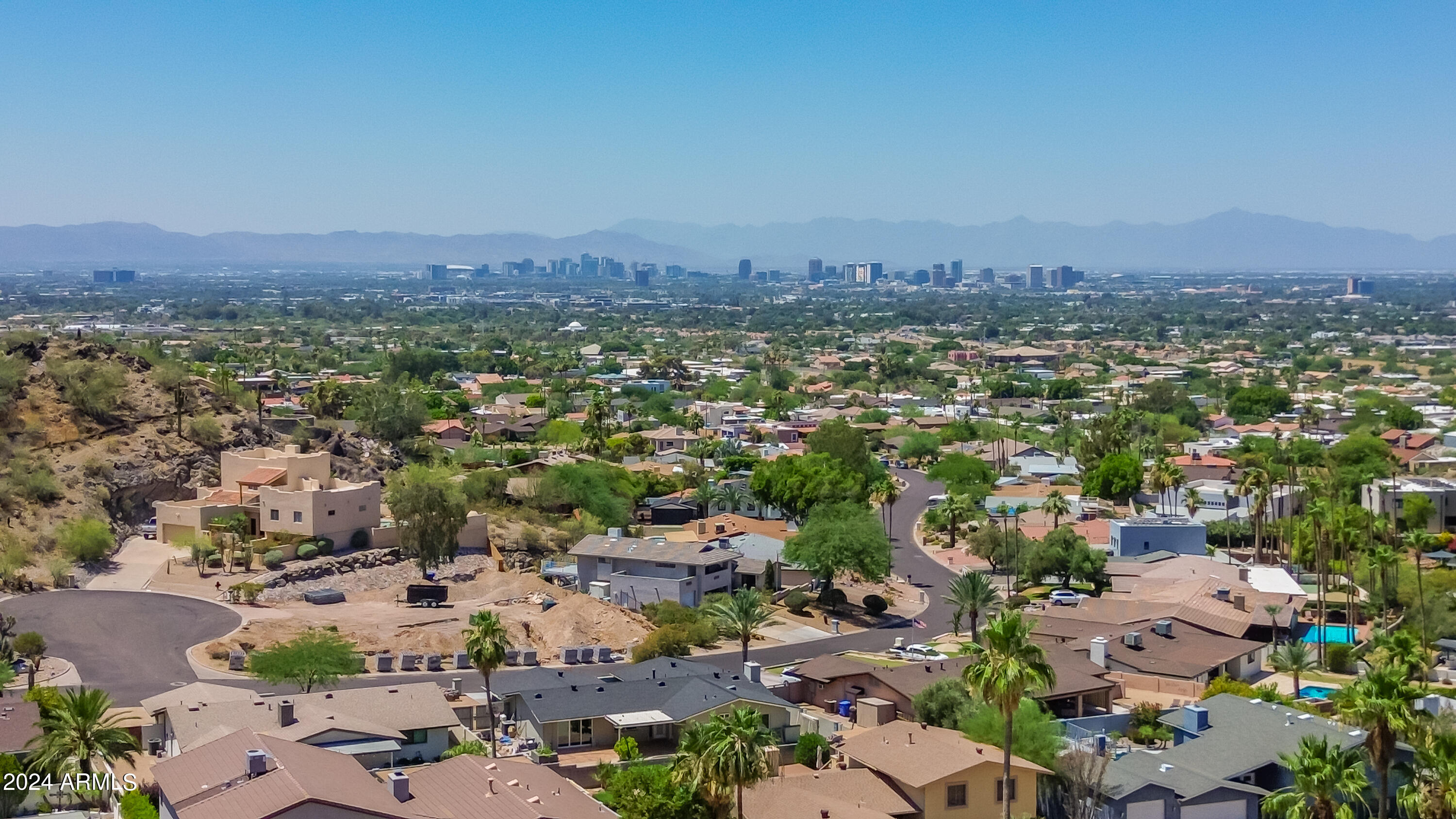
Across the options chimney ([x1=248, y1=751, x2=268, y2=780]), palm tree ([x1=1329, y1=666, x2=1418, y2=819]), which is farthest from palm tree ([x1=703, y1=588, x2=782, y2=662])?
chimney ([x1=248, y1=751, x2=268, y2=780])

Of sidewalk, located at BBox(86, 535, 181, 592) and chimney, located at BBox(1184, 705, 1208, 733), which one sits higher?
chimney, located at BBox(1184, 705, 1208, 733)

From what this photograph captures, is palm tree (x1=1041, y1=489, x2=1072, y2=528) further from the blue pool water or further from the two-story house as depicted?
the two-story house

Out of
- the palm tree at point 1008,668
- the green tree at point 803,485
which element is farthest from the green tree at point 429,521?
the palm tree at point 1008,668

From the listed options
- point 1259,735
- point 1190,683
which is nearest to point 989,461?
point 1190,683

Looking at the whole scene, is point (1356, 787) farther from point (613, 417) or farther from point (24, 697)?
point (613, 417)

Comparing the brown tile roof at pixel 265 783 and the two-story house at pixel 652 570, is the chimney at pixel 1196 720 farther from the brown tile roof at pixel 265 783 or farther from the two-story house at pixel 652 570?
the two-story house at pixel 652 570

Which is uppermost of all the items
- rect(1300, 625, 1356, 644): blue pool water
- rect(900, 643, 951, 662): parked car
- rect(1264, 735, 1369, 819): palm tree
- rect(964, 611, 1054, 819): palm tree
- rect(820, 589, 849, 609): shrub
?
rect(964, 611, 1054, 819): palm tree
